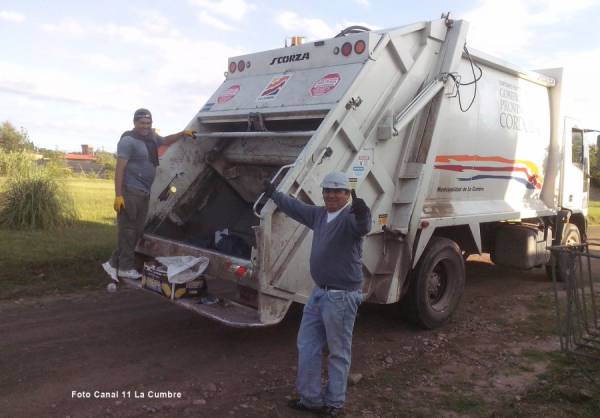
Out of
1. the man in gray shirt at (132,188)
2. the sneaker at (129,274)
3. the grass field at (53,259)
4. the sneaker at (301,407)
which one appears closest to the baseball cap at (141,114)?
the man in gray shirt at (132,188)

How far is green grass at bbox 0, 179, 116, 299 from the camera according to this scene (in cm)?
636

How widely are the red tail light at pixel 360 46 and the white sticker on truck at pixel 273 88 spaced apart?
2.72 feet

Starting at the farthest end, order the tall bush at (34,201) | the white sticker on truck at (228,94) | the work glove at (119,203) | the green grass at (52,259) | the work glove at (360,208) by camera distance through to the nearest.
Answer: the tall bush at (34,201) < the green grass at (52,259) < the white sticker on truck at (228,94) < the work glove at (119,203) < the work glove at (360,208)

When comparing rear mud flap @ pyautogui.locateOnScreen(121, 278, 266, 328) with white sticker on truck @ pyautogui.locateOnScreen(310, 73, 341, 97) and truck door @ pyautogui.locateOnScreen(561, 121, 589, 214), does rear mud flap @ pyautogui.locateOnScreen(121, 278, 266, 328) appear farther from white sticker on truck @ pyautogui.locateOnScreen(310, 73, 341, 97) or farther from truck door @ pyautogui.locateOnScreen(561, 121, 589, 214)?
truck door @ pyautogui.locateOnScreen(561, 121, 589, 214)

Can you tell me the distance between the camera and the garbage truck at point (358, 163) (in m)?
4.36

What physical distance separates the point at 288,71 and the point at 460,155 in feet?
6.59

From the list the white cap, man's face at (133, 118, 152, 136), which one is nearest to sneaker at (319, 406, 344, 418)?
the white cap

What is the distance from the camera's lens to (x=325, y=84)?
493 centimetres

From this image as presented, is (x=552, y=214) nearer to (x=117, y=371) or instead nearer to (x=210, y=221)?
(x=210, y=221)

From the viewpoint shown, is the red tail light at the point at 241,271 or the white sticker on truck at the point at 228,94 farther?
the white sticker on truck at the point at 228,94

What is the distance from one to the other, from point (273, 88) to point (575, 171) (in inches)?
196

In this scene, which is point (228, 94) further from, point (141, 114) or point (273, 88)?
point (141, 114)

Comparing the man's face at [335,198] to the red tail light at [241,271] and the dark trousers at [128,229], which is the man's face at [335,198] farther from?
the dark trousers at [128,229]

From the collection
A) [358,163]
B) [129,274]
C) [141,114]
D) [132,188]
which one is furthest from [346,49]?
[129,274]
